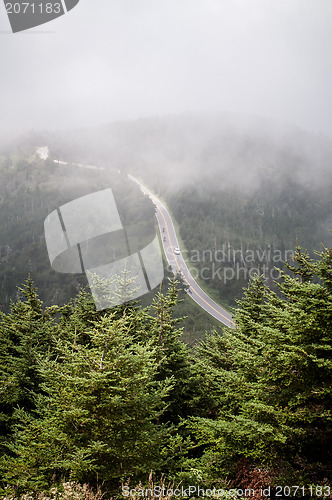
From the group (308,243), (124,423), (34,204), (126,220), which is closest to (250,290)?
(124,423)

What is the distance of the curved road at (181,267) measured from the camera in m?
76.7

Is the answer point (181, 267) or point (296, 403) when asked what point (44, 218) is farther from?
point (296, 403)

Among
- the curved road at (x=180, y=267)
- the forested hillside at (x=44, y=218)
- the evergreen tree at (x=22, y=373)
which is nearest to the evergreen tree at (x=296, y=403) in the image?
the evergreen tree at (x=22, y=373)

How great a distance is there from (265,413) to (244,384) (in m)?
1.16

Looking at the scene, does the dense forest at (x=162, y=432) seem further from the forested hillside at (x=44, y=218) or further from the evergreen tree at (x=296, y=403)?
the forested hillside at (x=44, y=218)

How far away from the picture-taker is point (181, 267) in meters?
104

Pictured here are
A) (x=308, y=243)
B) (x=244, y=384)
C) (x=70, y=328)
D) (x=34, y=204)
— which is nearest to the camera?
(x=244, y=384)

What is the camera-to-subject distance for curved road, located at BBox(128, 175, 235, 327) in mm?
76731

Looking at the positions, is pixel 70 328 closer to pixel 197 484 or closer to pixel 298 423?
pixel 197 484

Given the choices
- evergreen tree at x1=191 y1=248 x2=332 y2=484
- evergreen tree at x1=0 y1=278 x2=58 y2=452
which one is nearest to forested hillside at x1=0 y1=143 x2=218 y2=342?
evergreen tree at x1=0 y1=278 x2=58 y2=452

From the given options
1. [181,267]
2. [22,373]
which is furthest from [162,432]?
[181,267]

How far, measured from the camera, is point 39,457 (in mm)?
5809

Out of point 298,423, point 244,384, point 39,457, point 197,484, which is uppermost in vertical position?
point 39,457

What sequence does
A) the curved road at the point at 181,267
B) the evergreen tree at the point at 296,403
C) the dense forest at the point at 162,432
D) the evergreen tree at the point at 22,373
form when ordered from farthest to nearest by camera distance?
the curved road at the point at 181,267 → the evergreen tree at the point at 22,373 → the evergreen tree at the point at 296,403 → the dense forest at the point at 162,432
